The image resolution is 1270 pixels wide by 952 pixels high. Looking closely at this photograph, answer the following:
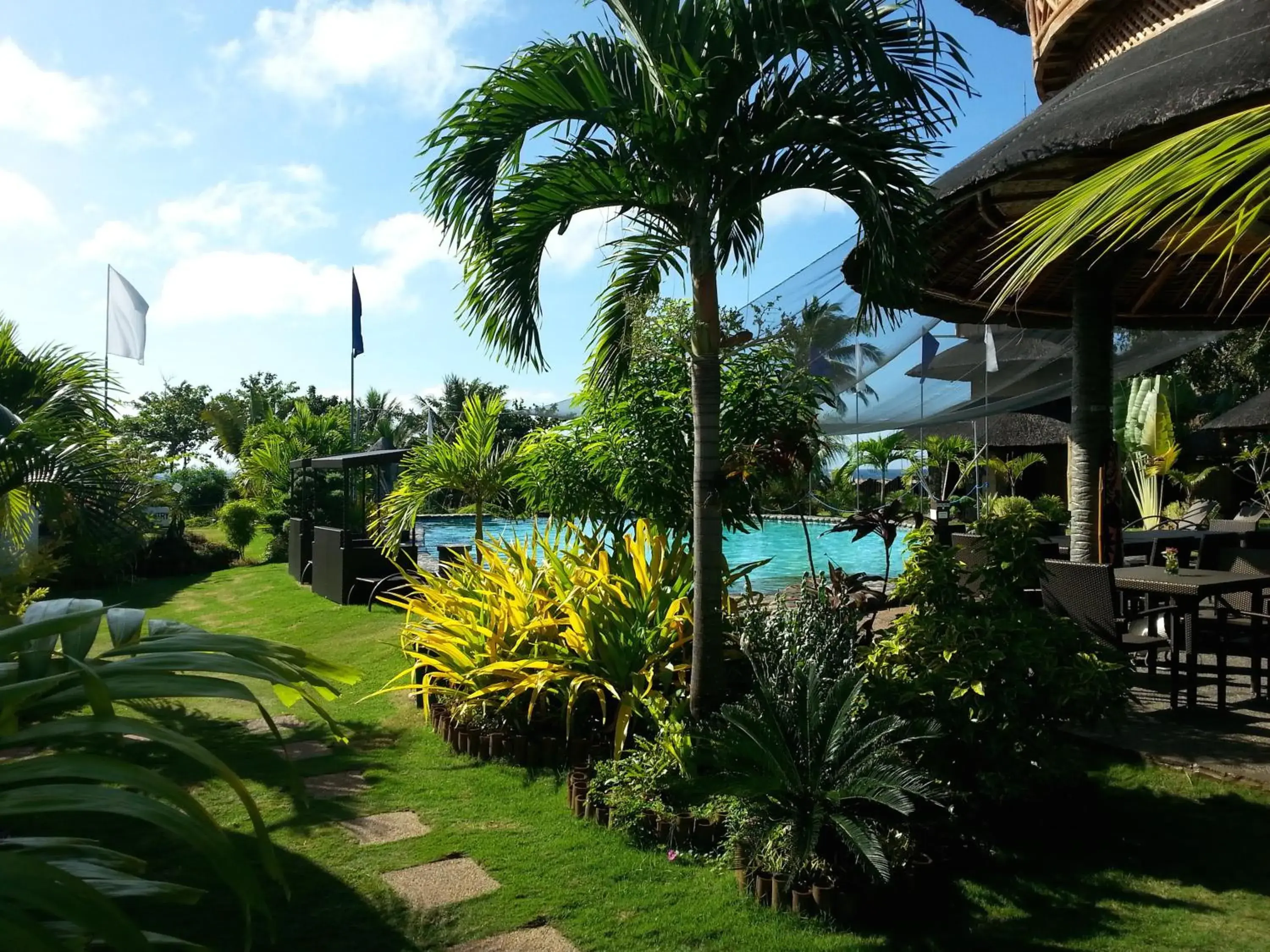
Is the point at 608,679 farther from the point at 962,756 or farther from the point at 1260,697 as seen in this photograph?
the point at 1260,697

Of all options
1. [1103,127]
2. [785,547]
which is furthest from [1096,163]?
[785,547]

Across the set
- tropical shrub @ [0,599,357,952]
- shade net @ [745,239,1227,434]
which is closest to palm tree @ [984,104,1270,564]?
tropical shrub @ [0,599,357,952]

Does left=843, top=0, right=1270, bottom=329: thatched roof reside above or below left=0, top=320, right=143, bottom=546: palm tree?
above

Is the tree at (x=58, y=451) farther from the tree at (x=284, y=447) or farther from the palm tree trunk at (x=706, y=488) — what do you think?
the tree at (x=284, y=447)

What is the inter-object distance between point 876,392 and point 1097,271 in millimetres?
5045

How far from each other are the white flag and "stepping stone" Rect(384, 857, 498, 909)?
72.7 feet

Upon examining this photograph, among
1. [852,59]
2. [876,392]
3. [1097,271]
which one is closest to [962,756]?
[852,59]

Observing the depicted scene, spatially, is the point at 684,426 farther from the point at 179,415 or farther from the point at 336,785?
the point at 179,415

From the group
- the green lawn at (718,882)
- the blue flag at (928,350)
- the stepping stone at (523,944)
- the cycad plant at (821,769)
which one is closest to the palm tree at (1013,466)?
the blue flag at (928,350)

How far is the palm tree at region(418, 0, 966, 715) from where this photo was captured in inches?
154

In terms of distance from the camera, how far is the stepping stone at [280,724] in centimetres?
619

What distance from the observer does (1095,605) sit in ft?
16.2

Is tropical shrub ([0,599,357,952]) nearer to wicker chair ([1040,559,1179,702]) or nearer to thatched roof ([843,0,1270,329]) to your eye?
thatched roof ([843,0,1270,329])

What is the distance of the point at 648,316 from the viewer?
5.05 meters
